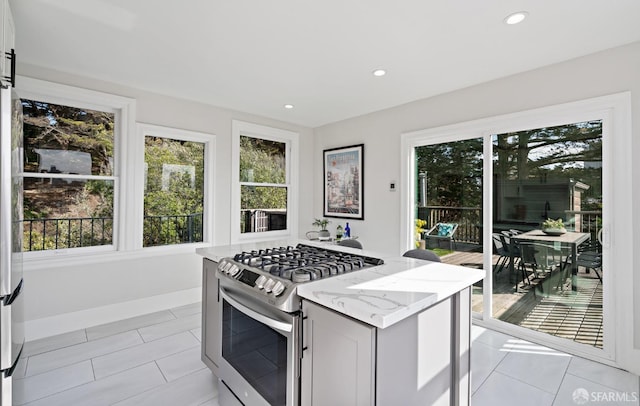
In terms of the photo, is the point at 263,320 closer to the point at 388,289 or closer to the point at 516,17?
the point at 388,289

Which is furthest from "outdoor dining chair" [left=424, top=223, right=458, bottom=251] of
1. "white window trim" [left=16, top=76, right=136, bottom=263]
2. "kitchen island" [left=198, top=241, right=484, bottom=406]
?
"white window trim" [left=16, top=76, right=136, bottom=263]

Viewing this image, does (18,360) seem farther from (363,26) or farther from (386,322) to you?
(363,26)

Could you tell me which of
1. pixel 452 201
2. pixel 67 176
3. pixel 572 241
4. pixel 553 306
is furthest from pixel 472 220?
pixel 67 176

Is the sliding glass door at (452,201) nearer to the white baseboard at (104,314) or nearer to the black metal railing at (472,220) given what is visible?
the black metal railing at (472,220)

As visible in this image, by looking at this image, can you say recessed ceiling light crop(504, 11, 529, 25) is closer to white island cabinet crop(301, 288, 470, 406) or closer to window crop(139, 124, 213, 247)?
white island cabinet crop(301, 288, 470, 406)

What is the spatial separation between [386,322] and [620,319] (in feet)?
8.37

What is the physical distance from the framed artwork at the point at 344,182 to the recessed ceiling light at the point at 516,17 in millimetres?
2412

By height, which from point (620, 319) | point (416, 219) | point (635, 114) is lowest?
point (620, 319)

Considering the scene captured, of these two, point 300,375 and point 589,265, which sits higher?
point 589,265

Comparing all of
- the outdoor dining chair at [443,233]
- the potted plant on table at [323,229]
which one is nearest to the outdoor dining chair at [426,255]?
the outdoor dining chair at [443,233]

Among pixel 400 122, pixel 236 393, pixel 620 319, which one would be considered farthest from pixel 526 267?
pixel 236 393

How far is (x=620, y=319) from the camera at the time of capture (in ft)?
7.84

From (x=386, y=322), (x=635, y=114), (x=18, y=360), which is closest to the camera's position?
(x=386, y=322)

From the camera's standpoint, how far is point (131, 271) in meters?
3.42
